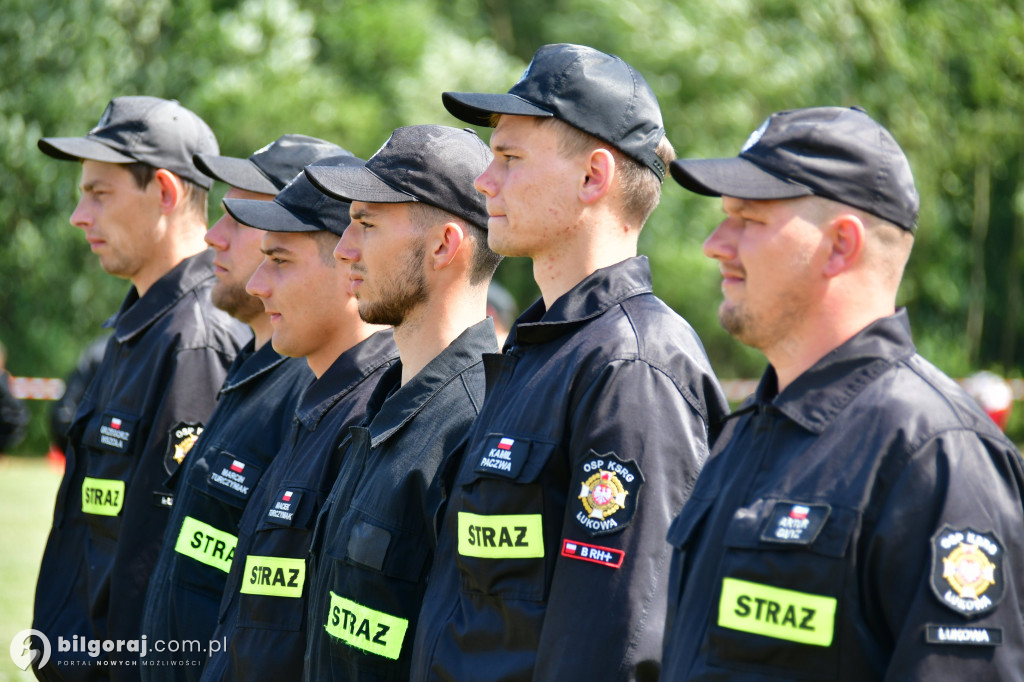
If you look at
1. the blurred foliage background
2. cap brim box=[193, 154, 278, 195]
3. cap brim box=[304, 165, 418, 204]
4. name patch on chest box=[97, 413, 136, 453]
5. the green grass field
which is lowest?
the green grass field

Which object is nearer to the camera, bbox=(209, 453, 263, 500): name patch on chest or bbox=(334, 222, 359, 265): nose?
bbox=(334, 222, 359, 265): nose

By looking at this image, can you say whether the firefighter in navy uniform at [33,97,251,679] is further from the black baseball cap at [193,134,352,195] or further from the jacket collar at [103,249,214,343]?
the black baseball cap at [193,134,352,195]

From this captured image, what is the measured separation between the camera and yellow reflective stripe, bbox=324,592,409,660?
3.03 meters

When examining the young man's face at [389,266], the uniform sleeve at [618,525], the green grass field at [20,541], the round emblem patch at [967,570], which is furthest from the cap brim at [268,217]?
the green grass field at [20,541]

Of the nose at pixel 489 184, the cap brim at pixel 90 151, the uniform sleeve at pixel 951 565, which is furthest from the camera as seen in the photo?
the cap brim at pixel 90 151

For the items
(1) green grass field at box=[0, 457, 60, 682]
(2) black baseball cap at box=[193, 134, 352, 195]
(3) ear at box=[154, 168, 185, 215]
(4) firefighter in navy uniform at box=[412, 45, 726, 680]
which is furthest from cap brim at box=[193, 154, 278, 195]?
(1) green grass field at box=[0, 457, 60, 682]

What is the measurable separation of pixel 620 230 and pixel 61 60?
19.7 meters

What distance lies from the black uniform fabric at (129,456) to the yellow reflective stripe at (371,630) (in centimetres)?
155

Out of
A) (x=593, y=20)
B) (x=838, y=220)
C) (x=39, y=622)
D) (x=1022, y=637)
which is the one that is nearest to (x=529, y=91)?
(x=838, y=220)

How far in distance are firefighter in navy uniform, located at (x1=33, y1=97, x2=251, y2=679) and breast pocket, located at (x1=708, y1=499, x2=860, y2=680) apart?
274cm

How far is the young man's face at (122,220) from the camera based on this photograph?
5043 mm

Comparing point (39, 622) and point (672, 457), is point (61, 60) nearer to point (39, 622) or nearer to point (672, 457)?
point (39, 622)

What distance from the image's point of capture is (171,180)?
5.07 meters

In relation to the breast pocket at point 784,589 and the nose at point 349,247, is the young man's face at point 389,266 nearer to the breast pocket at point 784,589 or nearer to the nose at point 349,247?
the nose at point 349,247
